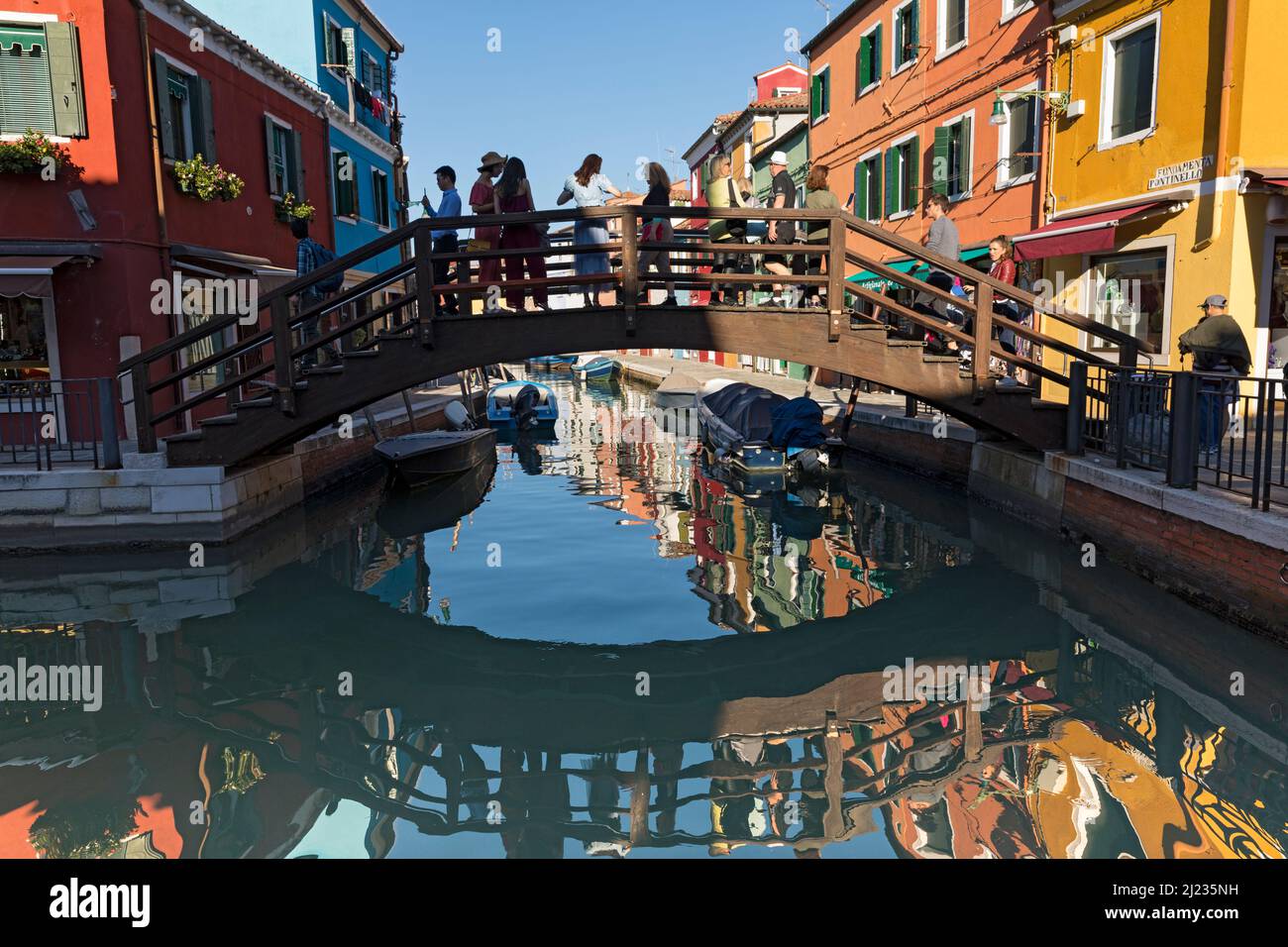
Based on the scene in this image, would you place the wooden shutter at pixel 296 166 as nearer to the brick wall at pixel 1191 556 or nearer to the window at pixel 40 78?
the window at pixel 40 78

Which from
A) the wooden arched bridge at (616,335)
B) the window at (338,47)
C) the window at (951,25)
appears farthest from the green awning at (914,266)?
the window at (338,47)

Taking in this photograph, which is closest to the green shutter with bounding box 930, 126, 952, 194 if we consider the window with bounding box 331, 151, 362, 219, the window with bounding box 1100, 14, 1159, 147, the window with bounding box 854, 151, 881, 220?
the window with bounding box 854, 151, 881, 220

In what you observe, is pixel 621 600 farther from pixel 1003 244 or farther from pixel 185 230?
pixel 185 230

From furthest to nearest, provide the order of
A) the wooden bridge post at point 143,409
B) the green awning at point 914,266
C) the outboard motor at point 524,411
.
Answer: the outboard motor at point 524,411 < the green awning at point 914,266 < the wooden bridge post at point 143,409

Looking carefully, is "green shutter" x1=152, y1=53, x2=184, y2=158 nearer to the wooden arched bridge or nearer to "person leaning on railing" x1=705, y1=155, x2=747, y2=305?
the wooden arched bridge

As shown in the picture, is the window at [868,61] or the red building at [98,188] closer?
the red building at [98,188]

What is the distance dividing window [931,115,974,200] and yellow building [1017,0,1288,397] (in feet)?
9.46

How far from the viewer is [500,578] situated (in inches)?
390

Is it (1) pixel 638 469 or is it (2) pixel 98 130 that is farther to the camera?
(1) pixel 638 469

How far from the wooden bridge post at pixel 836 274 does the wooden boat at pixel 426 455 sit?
7.04m

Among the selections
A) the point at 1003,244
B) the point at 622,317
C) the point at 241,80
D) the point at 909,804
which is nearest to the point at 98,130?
the point at 241,80

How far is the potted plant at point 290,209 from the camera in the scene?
17.4m

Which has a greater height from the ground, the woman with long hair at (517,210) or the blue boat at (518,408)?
the woman with long hair at (517,210)
